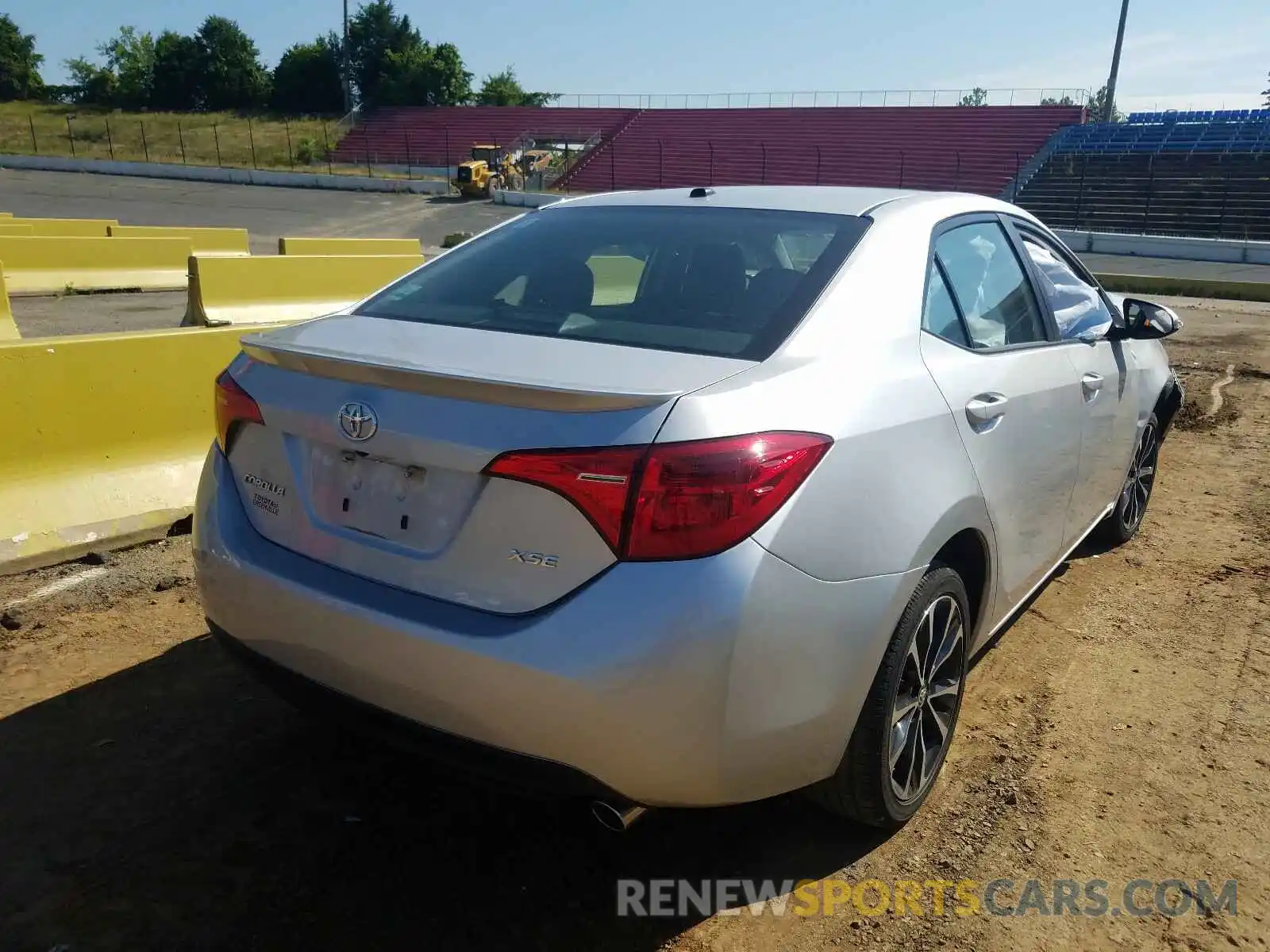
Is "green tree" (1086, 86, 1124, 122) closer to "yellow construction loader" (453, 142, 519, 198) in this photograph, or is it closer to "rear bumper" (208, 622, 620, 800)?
"yellow construction loader" (453, 142, 519, 198)

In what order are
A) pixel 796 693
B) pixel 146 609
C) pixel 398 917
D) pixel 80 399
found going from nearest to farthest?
pixel 796 693
pixel 398 917
pixel 146 609
pixel 80 399

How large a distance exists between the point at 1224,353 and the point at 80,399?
11.1 metres

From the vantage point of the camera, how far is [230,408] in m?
2.54

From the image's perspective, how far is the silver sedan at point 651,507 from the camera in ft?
6.46

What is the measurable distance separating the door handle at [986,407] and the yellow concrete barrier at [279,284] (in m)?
5.98

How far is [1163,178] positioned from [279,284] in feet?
119

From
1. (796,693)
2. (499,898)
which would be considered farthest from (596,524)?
(499,898)

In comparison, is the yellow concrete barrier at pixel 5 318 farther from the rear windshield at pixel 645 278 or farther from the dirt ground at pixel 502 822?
the rear windshield at pixel 645 278

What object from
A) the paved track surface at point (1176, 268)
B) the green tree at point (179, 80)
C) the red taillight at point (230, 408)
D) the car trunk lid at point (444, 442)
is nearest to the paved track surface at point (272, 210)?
the paved track surface at point (1176, 268)

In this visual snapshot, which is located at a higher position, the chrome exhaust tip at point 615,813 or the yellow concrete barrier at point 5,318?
the yellow concrete barrier at point 5,318

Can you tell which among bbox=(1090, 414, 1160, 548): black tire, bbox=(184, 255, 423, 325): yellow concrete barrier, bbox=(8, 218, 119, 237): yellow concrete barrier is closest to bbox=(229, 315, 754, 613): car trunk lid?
bbox=(1090, 414, 1160, 548): black tire

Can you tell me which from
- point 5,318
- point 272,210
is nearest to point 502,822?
point 5,318

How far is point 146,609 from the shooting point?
3.88m

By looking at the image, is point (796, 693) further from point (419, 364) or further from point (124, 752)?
point (124, 752)
